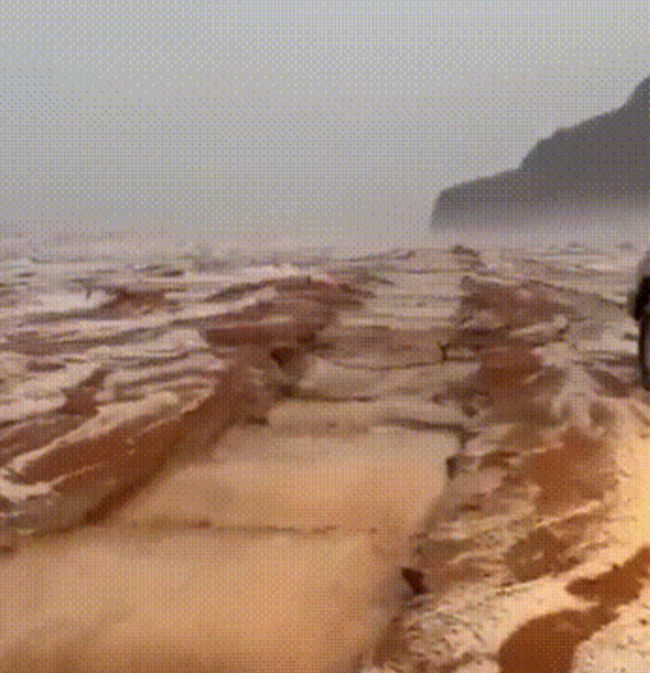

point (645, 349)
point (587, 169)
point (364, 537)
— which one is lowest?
point (364, 537)

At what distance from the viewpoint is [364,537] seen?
2.03 metres

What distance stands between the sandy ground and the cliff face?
166 feet

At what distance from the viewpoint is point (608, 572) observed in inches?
69.5

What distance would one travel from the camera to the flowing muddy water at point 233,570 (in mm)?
1548

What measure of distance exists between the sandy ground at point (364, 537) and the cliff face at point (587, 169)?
50615 millimetres

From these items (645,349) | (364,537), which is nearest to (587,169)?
(645,349)

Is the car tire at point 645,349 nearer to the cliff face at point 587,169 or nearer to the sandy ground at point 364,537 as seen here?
the sandy ground at point 364,537

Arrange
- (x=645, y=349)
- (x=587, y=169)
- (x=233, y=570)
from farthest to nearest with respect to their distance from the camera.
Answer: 1. (x=587, y=169)
2. (x=645, y=349)
3. (x=233, y=570)

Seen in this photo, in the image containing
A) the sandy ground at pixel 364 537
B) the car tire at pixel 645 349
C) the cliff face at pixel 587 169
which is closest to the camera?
the sandy ground at pixel 364 537

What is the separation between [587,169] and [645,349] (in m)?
55.2

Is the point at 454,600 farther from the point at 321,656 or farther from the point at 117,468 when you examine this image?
the point at 117,468

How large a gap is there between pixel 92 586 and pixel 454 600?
909 mm

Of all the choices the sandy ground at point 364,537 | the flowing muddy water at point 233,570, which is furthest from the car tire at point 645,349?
the flowing muddy water at point 233,570

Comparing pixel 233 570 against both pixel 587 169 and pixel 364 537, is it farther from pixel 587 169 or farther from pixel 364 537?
pixel 587 169
